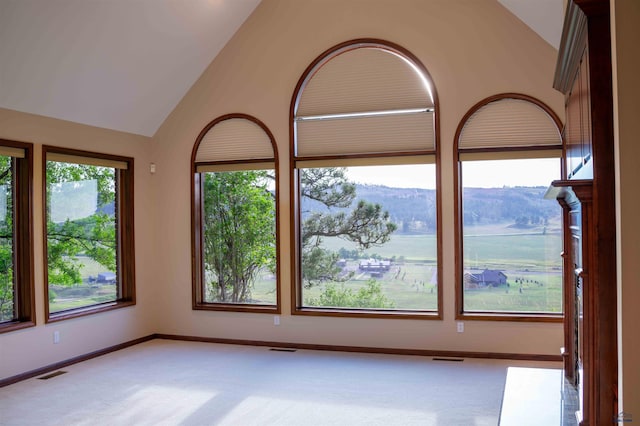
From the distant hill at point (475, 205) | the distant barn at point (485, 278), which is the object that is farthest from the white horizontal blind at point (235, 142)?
the distant barn at point (485, 278)

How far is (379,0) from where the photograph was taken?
6066 mm

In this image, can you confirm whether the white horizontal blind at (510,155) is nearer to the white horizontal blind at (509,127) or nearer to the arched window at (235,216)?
the white horizontal blind at (509,127)

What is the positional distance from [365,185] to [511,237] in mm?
1607

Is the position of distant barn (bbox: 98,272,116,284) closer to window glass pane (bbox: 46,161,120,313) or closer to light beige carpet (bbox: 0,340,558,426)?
window glass pane (bbox: 46,161,120,313)

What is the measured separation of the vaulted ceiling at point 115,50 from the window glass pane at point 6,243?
0.61 m

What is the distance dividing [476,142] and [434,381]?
239 cm

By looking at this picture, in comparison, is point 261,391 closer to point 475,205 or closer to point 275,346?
point 275,346

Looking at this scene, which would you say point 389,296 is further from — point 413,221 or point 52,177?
point 52,177

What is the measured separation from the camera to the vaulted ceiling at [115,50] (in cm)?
480

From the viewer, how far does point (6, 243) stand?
5.32 meters

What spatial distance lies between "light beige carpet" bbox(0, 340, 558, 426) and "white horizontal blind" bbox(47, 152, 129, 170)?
204 cm

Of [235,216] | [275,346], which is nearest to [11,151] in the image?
[235,216]

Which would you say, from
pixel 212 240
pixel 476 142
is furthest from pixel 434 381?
pixel 212 240

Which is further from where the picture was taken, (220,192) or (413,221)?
(220,192)
